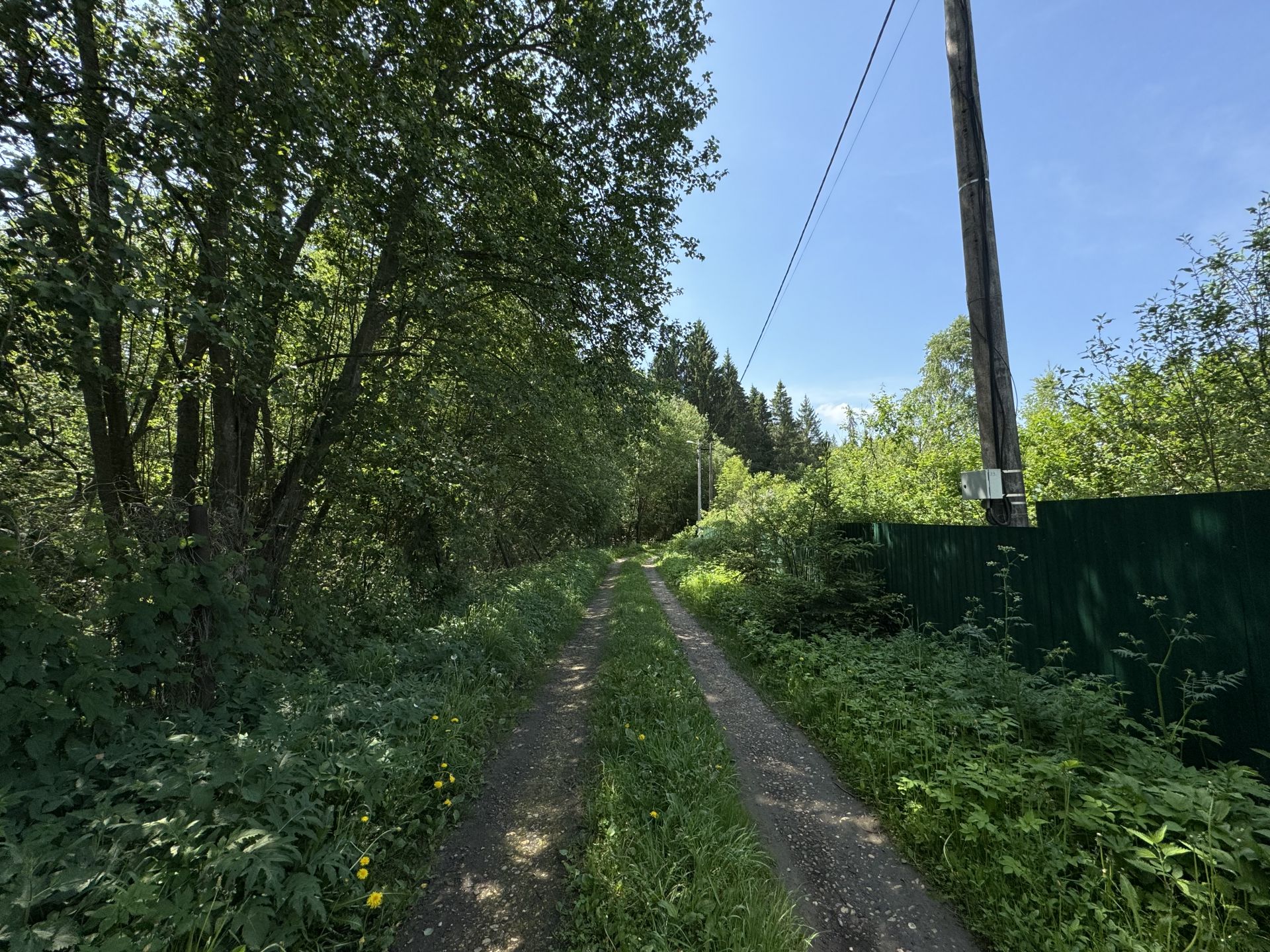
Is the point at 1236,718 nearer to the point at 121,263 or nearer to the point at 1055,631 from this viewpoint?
the point at 1055,631

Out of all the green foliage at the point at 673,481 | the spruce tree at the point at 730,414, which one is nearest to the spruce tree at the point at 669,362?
the green foliage at the point at 673,481

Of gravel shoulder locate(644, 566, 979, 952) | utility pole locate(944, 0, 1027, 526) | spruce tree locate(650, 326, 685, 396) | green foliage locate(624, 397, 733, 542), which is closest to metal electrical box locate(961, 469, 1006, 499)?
utility pole locate(944, 0, 1027, 526)

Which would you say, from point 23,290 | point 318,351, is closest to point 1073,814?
point 23,290

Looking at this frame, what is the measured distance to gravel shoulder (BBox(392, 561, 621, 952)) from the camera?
7.23 ft

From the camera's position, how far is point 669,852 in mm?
2500

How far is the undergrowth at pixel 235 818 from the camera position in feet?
5.60

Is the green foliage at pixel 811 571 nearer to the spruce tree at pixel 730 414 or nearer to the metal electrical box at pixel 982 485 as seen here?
the metal electrical box at pixel 982 485

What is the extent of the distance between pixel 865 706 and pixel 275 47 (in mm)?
6664

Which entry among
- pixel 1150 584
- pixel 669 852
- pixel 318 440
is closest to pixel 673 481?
pixel 318 440

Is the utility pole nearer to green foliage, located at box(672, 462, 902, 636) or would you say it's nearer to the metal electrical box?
the metal electrical box

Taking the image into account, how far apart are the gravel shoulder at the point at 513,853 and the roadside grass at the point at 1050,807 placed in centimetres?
212

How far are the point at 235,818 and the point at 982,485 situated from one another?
18.9ft

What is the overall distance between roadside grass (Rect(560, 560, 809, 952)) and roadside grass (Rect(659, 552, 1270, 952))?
3.27 feet

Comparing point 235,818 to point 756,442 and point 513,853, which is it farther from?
point 756,442
